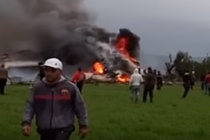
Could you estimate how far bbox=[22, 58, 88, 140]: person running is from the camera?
7.25m

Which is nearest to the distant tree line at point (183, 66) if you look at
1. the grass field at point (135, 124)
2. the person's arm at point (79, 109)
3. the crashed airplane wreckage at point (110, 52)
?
the crashed airplane wreckage at point (110, 52)

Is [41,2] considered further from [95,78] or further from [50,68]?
[50,68]

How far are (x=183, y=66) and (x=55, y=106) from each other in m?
77.9

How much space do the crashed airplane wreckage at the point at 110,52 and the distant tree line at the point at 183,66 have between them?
4888 millimetres

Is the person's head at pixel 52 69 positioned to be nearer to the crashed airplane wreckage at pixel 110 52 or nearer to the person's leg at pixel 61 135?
the person's leg at pixel 61 135

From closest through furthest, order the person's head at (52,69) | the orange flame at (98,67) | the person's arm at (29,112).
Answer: the person's head at (52,69)
the person's arm at (29,112)
the orange flame at (98,67)

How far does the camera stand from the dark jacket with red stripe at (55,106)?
7.26 meters

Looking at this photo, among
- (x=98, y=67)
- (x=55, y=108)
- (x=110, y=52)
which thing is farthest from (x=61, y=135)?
(x=110, y=52)

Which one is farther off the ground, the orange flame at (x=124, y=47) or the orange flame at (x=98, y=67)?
the orange flame at (x=124, y=47)

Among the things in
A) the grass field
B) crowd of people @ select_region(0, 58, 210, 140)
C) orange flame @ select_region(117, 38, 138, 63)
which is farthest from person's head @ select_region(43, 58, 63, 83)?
orange flame @ select_region(117, 38, 138, 63)

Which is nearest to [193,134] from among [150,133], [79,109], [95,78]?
[150,133]

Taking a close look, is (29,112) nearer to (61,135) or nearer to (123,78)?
(61,135)

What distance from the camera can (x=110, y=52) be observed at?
77875 millimetres

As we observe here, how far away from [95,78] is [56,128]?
5615 centimetres
